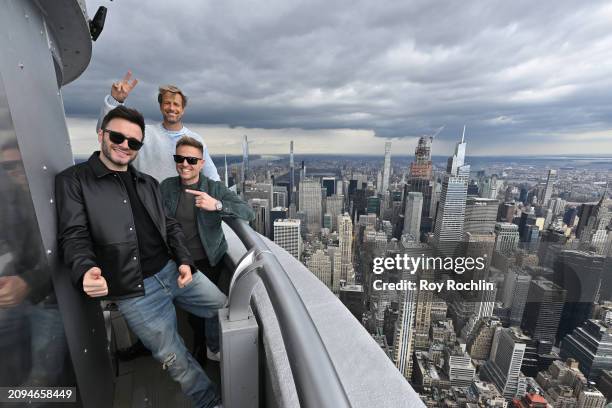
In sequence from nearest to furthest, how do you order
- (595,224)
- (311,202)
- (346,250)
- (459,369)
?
(459,369), (595,224), (346,250), (311,202)

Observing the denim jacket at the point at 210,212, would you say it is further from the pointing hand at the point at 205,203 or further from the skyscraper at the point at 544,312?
the skyscraper at the point at 544,312

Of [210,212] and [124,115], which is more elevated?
[124,115]

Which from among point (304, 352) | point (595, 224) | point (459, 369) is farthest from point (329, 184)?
point (304, 352)

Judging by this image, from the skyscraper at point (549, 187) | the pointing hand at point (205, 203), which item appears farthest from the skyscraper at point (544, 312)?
the pointing hand at point (205, 203)

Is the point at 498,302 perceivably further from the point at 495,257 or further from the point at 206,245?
the point at 206,245

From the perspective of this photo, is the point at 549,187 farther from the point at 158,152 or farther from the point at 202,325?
the point at 158,152

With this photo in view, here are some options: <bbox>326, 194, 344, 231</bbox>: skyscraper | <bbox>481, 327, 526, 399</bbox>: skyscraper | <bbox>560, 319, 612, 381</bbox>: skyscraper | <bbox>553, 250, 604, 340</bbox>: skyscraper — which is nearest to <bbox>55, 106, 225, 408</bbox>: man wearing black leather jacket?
<bbox>481, 327, 526, 399</bbox>: skyscraper
